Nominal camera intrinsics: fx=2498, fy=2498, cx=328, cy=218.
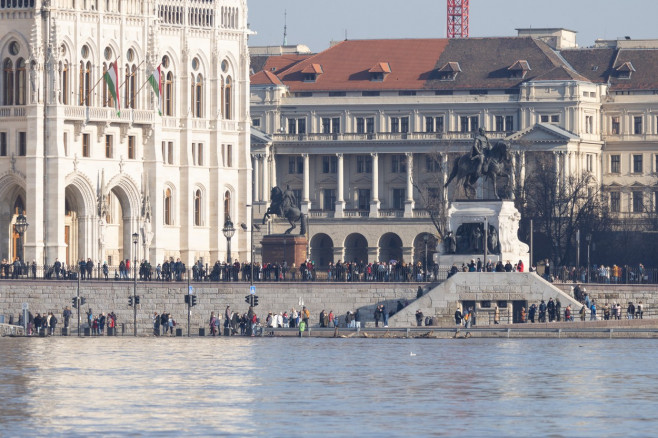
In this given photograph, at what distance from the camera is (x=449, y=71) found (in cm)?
18075

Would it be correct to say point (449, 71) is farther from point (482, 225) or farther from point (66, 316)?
point (66, 316)

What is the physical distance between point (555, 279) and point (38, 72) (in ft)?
97.0

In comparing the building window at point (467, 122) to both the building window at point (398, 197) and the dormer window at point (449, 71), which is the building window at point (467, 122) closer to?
the dormer window at point (449, 71)

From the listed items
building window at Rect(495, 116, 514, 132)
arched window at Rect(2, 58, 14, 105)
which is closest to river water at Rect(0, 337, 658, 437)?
arched window at Rect(2, 58, 14, 105)

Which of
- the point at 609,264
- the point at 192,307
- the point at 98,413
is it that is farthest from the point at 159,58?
the point at 98,413

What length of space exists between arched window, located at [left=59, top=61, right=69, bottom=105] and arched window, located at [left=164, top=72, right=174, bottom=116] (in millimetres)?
9198

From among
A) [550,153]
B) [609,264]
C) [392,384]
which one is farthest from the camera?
[550,153]

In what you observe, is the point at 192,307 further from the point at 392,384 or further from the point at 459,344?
the point at 392,384

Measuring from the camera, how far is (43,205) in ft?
431

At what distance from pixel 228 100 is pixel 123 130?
1027 centimetres

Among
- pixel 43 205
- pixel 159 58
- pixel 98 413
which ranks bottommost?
pixel 98 413

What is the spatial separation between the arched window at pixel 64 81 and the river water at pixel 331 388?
29.8 m

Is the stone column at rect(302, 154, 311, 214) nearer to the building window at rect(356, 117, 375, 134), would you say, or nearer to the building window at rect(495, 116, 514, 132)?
the building window at rect(356, 117, 375, 134)

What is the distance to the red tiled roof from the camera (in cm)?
18162
